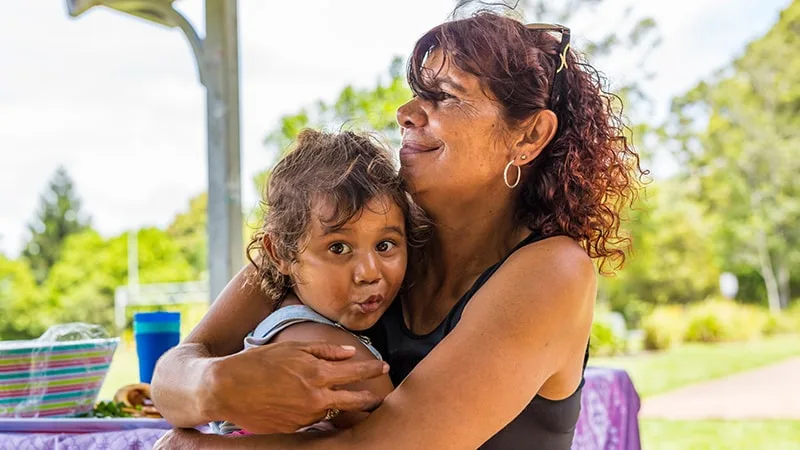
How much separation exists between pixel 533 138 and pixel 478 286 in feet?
0.80

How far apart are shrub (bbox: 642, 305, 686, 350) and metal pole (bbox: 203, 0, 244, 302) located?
9273mm

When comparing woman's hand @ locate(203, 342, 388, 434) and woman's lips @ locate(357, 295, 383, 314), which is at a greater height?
woman's lips @ locate(357, 295, 383, 314)

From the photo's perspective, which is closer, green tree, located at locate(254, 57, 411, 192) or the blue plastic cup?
the blue plastic cup

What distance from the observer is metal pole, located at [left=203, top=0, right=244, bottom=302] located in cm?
357

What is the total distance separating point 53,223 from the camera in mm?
26422

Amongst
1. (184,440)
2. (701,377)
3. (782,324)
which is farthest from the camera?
(782,324)

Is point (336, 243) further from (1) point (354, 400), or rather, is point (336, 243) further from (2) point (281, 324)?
(1) point (354, 400)

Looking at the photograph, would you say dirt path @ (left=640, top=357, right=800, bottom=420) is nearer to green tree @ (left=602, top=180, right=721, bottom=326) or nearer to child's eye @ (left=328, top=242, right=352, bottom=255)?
green tree @ (left=602, top=180, right=721, bottom=326)

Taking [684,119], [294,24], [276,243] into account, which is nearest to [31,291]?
[294,24]

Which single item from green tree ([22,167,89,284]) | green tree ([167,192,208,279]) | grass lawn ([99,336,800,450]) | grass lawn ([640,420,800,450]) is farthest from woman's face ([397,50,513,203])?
green tree ([22,167,89,284])

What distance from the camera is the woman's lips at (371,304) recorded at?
1.26 metres

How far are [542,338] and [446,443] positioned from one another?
7.0 inches

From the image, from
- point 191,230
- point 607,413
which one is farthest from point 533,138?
point 191,230

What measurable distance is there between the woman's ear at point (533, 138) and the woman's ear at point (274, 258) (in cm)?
37
